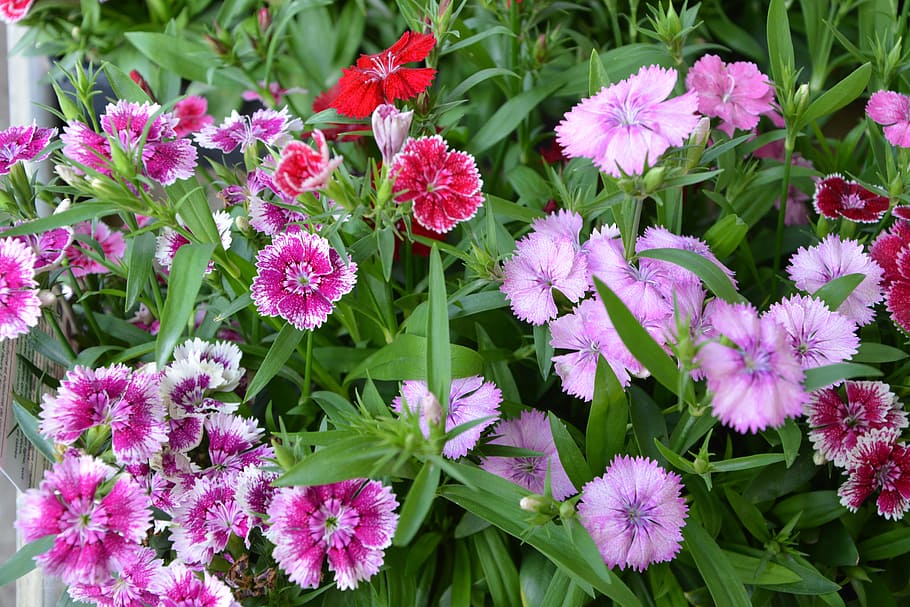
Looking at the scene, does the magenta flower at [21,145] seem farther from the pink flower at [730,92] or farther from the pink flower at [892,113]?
the pink flower at [892,113]

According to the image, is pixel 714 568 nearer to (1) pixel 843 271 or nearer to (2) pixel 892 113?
(1) pixel 843 271

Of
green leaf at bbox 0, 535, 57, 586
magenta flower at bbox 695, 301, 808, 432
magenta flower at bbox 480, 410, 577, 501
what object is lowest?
green leaf at bbox 0, 535, 57, 586

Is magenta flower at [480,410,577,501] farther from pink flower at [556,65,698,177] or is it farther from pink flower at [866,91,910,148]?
pink flower at [866,91,910,148]

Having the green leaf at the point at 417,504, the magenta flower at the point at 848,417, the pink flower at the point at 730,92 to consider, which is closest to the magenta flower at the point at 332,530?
the green leaf at the point at 417,504

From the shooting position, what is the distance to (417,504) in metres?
0.71

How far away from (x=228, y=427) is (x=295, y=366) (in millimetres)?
161

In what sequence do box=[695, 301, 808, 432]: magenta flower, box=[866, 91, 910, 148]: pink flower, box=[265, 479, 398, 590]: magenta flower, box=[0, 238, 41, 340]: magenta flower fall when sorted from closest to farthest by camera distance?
box=[695, 301, 808, 432]: magenta flower < box=[265, 479, 398, 590]: magenta flower < box=[0, 238, 41, 340]: magenta flower < box=[866, 91, 910, 148]: pink flower

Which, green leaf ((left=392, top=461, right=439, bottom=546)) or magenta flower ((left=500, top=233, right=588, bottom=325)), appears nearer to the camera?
green leaf ((left=392, top=461, right=439, bottom=546))

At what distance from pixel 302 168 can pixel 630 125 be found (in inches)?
12.5

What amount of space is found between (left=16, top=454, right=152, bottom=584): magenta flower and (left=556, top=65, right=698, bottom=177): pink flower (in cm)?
56

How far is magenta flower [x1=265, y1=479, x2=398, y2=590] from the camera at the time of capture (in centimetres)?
75

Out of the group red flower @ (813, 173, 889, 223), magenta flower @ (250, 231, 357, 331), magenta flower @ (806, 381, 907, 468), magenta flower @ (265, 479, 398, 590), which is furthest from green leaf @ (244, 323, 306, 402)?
red flower @ (813, 173, 889, 223)

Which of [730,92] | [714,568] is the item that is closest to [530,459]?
[714,568]

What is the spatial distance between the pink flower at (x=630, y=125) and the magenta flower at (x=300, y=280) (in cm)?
27
